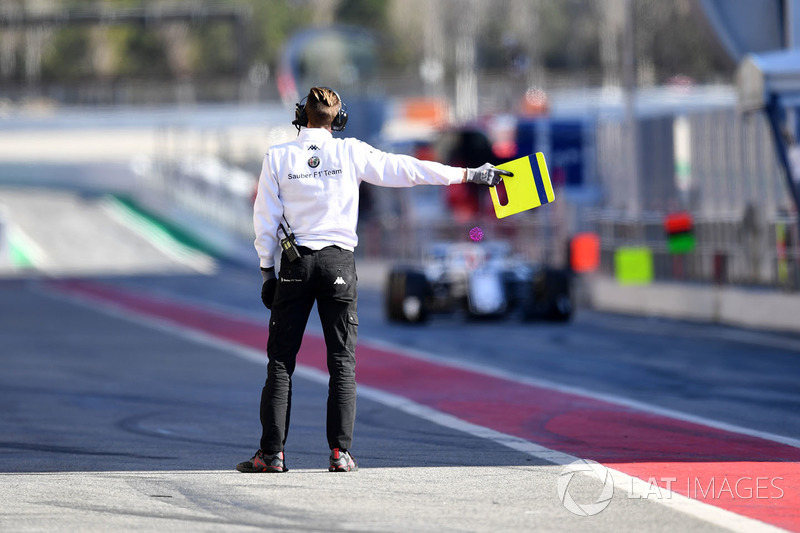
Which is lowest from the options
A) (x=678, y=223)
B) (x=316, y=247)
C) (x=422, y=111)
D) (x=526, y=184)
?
(x=678, y=223)


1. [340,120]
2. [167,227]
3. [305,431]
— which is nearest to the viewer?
[340,120]

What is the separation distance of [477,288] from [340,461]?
11.3 meters

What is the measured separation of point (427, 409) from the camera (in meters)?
9.73

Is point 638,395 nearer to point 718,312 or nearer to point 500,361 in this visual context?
point 500,361

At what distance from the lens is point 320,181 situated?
702 centimetres

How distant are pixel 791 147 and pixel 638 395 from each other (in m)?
6.35

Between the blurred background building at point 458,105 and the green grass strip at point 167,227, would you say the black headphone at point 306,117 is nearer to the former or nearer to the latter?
the blurred background building at point 458,105

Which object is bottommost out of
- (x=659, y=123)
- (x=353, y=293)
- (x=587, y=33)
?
(x=353, y=293)

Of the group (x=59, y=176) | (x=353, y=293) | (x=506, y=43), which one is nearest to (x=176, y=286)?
(x=506, y=43)

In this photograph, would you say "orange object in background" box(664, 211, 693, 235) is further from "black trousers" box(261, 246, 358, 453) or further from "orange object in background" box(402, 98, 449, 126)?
"orange object in background" box(402, 98, 449, 126)

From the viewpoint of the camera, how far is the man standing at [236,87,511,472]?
22.8 feet

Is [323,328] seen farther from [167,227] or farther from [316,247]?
[167,227]

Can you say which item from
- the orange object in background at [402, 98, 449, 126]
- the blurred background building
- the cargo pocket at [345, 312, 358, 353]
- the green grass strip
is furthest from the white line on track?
the orange object in background at [402, 98, 449, 126]

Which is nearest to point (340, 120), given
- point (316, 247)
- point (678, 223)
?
point (316, 247)
